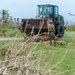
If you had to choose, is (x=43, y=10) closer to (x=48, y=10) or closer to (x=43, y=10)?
(x=43, y=10)

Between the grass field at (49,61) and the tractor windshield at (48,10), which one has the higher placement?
the grass field at (49,61)

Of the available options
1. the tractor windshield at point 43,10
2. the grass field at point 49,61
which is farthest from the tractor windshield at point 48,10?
the grass field at point 49,61

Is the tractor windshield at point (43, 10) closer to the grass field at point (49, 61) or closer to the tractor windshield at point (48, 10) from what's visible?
the tractor windshield at point (48, 10)

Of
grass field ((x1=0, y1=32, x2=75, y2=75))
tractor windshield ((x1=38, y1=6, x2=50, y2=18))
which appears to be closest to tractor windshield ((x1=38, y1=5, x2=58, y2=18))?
tractor windshield ((x1=38, y1=6, x2=50, y2=18))

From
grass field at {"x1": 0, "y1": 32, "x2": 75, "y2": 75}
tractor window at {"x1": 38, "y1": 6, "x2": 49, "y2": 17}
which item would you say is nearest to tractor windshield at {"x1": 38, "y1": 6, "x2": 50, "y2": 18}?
tractor window at {"x1": 38, "y1": 6, "x2": 49, "y2": 17}

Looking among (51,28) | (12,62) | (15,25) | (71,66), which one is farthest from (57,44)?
(12,62)

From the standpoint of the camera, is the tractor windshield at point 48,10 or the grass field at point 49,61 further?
the tractor windshield at point 48,10

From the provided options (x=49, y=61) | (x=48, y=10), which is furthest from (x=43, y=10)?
(x=49, y=61)

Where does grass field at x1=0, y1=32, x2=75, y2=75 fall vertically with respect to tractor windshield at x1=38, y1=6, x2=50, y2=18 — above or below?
above

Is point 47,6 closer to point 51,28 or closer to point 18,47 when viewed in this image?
point 51,28

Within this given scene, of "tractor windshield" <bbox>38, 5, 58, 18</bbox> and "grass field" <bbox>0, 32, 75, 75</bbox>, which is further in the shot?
"tractor windshield" <bbox>38, 5, 58, 18</bbox>

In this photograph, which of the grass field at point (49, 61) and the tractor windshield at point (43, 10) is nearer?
the grass field at point (49, 61)

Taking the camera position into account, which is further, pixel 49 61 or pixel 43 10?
pixel 43 10

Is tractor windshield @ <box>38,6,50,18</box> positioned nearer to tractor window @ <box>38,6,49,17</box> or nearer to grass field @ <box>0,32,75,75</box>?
tractor window @ <box>38,6,49,17</box>
